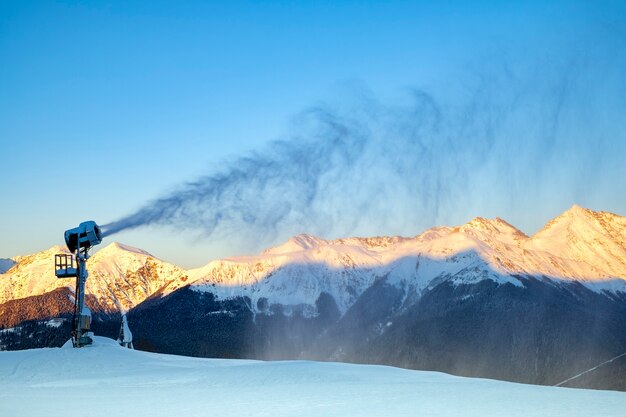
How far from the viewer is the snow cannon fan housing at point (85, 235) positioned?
199 feet

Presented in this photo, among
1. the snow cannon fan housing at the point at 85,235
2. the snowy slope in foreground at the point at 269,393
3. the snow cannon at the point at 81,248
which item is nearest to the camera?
the snowy slope in foreground at the point at 269,393

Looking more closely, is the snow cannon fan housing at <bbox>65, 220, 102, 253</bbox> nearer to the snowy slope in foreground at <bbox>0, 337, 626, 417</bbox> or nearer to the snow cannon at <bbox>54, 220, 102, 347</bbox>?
the snow cannon at <bbox>54, 220, 102, 347</bbox>

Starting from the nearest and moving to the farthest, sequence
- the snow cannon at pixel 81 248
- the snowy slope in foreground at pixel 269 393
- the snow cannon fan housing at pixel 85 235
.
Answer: the snowy slope in foreground at pixel 269 393, the snow cannon at pixel 81 248, the snow cannon fan housing at pixel 85 235

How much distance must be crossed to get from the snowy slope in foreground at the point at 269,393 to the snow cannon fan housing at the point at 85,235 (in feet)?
58.2

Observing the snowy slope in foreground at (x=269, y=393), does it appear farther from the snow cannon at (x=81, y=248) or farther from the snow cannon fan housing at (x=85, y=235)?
the snow cannon fan housing at (x=85, y=235)

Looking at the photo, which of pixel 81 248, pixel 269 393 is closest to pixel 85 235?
pixel 81 248

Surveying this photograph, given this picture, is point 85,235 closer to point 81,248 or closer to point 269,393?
point 81,248

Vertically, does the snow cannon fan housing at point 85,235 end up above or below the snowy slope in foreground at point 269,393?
above

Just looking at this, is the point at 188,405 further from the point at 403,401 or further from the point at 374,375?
the point at 374,375

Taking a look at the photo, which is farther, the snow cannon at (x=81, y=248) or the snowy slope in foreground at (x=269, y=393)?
the snow cannon at (x=81, y=248)

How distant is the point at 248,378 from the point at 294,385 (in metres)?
3.53

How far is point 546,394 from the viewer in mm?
29812

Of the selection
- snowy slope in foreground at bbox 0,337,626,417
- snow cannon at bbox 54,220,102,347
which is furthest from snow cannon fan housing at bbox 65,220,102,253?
snowy slope in foreground at bbox 0,337,626,417

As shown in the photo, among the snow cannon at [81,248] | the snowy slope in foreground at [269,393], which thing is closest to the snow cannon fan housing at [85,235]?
the snow cannon at [81,248]
